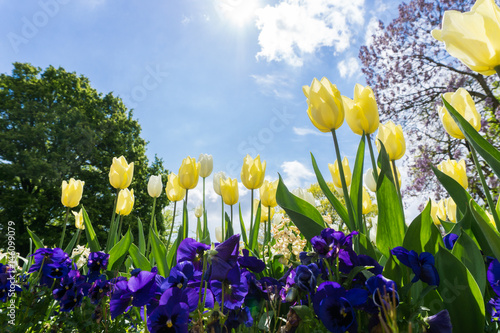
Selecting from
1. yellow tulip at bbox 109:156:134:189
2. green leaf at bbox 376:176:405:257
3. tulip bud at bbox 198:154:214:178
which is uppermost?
tulip bud at bbox 198:154:214:178

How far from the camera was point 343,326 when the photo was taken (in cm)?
113

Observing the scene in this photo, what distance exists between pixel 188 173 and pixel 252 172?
684mm

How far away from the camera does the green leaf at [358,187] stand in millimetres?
1676

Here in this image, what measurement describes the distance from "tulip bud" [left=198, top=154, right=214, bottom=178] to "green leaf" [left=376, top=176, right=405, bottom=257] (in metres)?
2.67

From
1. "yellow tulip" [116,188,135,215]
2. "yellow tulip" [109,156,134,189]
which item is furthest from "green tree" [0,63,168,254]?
"yellow tulip" [109,156,134,189]

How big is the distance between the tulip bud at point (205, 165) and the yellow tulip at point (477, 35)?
2.91m

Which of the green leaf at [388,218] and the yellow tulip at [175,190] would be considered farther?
the yellow tulip at [175,190]

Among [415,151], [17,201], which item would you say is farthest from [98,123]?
[415,151]

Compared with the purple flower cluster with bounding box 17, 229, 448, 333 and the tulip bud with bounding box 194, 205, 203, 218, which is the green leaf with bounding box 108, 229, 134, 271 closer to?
the purple flower cluster with bounding box 17, 229, 448, 333

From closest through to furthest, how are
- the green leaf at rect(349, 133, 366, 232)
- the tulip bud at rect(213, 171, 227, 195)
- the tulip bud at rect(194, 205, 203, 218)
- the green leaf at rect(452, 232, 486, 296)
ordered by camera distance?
the green leaf at rect(452, 232, 486, 296) → the green leaf at rect(349, 133, 366, 232) → the tulip bud at rect(213, 171, 227, 195) → the tulip bud at rect(194, 205, 203, 218)

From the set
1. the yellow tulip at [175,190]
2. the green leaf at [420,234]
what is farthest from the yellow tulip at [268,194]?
the green leaf at [420,234]

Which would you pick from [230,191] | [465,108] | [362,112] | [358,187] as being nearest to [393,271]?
[358,187]

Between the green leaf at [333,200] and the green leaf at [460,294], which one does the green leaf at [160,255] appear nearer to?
the green leaf at [333,200]

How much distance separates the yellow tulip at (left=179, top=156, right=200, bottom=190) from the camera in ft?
11.2
